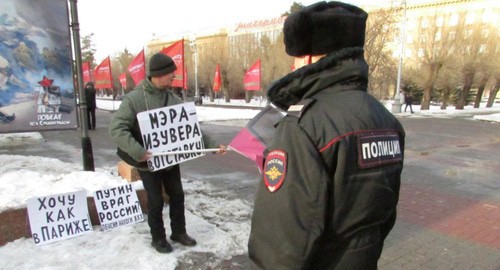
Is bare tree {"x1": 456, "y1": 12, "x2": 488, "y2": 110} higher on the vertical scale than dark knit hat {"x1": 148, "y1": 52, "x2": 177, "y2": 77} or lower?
higher

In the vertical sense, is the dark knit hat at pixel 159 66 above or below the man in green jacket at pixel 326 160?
above

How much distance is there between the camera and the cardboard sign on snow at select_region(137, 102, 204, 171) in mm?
3637

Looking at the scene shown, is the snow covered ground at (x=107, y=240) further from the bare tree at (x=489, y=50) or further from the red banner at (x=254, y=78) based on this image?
the bare tree at (x=489, y=50)

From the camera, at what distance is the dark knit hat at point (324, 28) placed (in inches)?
54.5

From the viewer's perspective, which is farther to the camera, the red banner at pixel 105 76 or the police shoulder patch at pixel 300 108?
the red banner at pixel 105 76

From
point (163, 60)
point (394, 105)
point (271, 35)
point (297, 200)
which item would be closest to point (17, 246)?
point (163, 60)

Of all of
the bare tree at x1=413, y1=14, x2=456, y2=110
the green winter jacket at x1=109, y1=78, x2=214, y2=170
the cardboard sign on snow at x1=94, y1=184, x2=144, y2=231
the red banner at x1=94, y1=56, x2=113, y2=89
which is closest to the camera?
the green winter jacket at x1=109, y1=78, x2=214, y2=170

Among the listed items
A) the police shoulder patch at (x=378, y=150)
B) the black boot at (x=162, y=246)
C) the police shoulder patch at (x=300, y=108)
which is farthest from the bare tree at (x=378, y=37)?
the police shoulder patch at (x=300, y=108)

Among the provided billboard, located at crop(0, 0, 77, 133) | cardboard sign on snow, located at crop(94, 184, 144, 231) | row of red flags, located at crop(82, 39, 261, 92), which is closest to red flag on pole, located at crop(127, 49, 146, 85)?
row of red flags, located at crop(82, 39, 261, 92)

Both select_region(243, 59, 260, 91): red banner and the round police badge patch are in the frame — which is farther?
select_region(243, 59, 260, 91): red banner

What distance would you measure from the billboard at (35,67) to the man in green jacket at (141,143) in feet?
9.70

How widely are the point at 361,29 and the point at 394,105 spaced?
31190mm

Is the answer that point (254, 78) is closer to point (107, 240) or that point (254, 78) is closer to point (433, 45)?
point (433, 45)

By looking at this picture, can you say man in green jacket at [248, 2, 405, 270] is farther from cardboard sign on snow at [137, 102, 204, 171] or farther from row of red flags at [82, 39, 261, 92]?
row of red flags at [82, 39, 261, 92]
